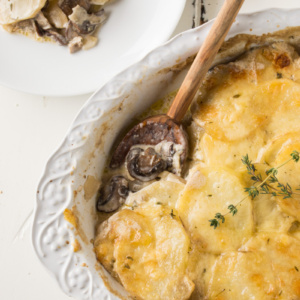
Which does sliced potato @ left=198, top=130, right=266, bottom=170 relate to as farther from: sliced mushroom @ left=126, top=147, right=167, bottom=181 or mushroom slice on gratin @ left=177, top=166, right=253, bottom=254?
sliced mushroom @ left=126, top=147, right=167, bottom=181

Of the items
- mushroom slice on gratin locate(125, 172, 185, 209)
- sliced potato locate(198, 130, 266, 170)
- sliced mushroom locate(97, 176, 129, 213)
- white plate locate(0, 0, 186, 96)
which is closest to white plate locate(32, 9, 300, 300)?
sliced mushroom locate(97, 176, 129, 213)

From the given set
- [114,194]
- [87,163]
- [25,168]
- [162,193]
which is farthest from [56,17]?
[162,193]

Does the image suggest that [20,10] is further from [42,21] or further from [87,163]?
[87,163]

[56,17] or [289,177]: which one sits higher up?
[56,17]

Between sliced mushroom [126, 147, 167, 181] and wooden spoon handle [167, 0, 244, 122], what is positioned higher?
wooden spoon handle [167, 0, 244, 122]

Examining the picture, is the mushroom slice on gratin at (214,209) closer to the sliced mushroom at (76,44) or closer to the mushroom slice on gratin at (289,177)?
the mushroom slice on gratin at (289,177)

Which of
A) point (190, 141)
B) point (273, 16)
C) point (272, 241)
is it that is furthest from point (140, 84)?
point (272, 241)

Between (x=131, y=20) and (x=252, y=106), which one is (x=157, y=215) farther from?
(x=131, y=20)
